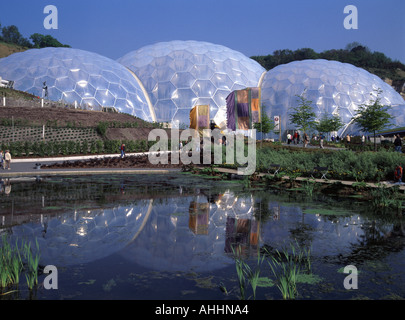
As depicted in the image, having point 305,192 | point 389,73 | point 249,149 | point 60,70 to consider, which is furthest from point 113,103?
point 389,73

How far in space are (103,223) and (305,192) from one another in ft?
26.2

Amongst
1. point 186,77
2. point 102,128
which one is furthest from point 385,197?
point 186,77

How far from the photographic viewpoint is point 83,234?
7.58m

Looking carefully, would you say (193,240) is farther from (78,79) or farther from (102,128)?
(78,79)

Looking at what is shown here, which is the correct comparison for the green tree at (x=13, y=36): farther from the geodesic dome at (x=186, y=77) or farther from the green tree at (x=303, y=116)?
the green tree at (x=303, y=116)

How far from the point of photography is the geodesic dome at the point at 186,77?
50531 mm

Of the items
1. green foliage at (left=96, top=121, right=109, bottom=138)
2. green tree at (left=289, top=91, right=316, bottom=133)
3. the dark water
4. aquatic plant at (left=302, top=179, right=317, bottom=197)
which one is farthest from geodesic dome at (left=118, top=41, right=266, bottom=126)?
the dark water

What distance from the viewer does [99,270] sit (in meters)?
5.55

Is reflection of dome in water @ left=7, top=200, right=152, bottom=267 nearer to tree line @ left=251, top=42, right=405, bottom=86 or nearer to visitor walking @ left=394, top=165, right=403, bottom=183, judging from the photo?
visitor walking @ left=394, top=165, right=403, bottom=183

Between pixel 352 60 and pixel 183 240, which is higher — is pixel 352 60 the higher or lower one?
the higher one

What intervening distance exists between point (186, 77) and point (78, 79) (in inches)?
557

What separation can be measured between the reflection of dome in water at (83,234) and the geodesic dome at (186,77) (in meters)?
40.6

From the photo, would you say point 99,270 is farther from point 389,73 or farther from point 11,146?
point 389,73

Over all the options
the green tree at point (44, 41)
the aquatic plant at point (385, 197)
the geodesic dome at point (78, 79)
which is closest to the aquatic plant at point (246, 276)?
the aquatic plant at point (385, 197)
